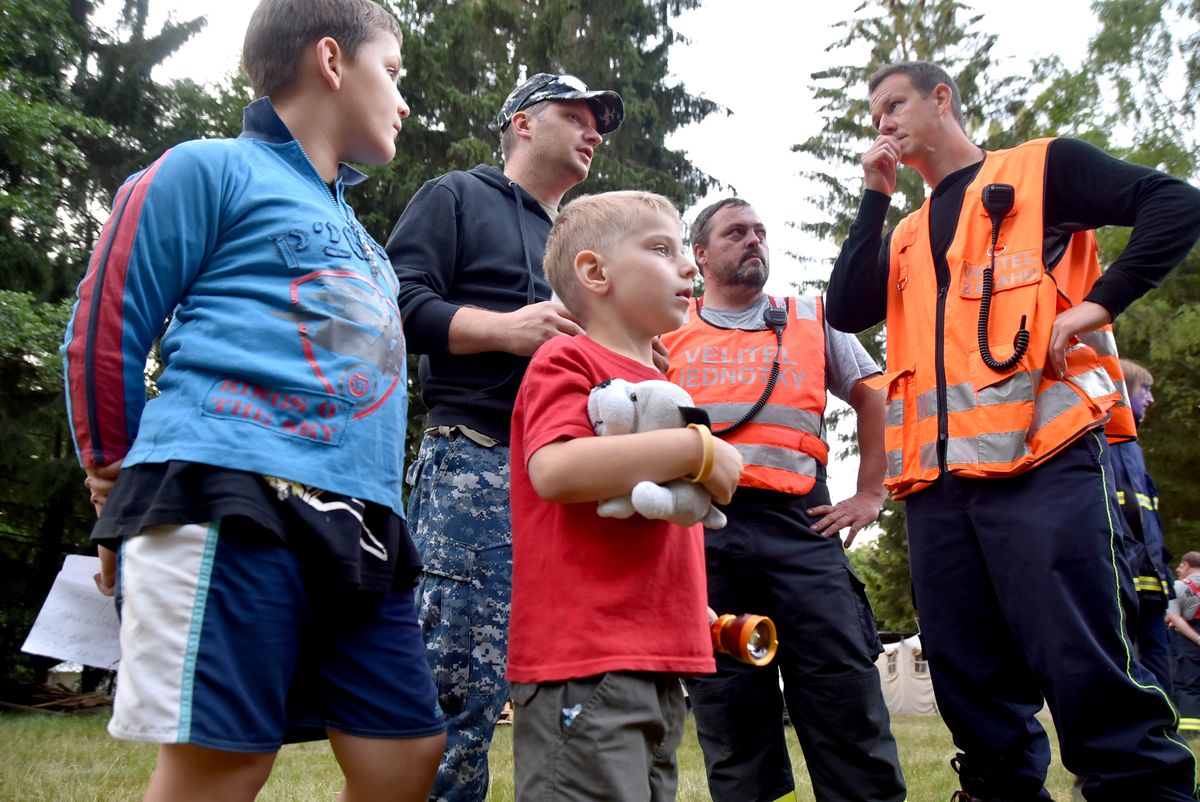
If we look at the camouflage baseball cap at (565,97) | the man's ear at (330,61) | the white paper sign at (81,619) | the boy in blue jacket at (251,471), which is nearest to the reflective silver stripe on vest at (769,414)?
the camouflage baseball cap at (565,97)

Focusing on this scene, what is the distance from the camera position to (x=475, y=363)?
2.65 metres

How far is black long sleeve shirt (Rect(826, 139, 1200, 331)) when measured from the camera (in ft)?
8.91

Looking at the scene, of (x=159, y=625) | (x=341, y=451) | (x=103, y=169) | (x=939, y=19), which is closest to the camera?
(x=159, y=625)

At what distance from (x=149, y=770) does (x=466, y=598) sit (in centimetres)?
407

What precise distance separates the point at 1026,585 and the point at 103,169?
17.8 m

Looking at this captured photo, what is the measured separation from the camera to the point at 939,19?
19.9 meters

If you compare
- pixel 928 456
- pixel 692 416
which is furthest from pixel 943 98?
pixel 692 416

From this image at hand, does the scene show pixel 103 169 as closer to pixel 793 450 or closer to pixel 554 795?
pixel 793 450

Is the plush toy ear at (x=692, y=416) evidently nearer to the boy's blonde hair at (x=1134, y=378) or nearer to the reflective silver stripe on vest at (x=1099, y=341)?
the reflective silver stripe on vest at (x=1099, y=341)

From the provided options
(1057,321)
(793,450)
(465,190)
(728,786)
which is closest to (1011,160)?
(1057,321)

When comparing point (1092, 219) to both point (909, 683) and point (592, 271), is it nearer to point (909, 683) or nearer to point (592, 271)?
point (592, 271)

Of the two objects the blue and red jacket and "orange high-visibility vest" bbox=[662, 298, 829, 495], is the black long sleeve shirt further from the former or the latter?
the blue and red jacket

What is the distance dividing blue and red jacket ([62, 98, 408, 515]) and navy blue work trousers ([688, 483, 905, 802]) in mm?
1456

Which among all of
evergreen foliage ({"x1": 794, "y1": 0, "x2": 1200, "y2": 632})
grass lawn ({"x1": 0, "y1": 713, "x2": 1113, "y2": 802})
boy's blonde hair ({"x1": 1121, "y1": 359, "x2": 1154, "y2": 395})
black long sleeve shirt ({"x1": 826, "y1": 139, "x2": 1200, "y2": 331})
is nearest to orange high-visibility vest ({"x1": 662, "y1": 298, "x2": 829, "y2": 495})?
black long sleeve shirt ({"x1": 826, "y1": 139, "x2": 1200, "y2": 331})
